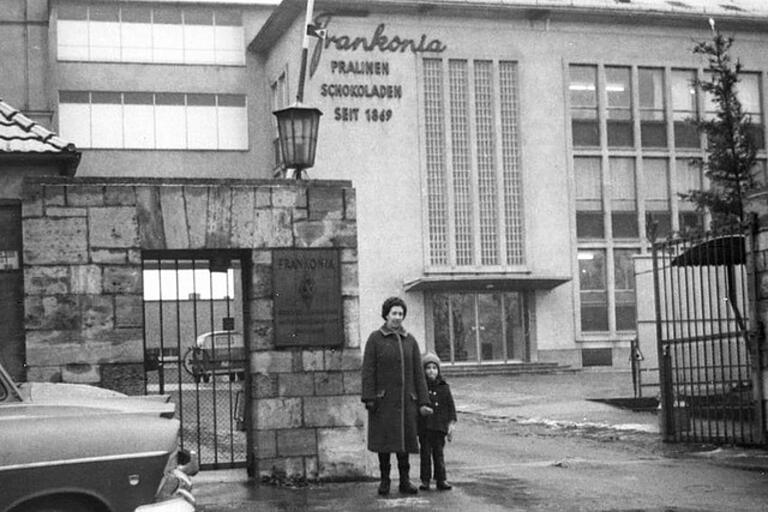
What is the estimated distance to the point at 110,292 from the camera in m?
12.0

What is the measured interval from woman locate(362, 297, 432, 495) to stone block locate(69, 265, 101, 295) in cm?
267

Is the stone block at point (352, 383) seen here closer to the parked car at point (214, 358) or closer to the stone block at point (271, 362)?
the stone block at point (271, 362)

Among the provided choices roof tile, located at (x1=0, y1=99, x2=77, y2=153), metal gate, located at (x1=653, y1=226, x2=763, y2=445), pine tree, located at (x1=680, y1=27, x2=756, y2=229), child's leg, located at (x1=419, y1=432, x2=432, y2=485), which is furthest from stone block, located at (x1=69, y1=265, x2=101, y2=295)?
pine tree, located at (x1=680, y1=27, x2=756, y2=229)

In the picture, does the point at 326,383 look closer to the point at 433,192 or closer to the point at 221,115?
the point at 433,192

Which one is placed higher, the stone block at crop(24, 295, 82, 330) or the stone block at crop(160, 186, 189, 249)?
the stone block at crop(160, 186, 189, 249)

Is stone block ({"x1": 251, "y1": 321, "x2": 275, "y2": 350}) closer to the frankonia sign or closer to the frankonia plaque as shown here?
the frankonia plaque

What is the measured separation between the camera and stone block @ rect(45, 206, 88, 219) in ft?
38.9

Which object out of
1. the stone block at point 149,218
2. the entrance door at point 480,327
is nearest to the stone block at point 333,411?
the stone block at point 149,218

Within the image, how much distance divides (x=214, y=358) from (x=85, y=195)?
6.78ft

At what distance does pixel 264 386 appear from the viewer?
40.2ft

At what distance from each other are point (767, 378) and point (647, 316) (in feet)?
28.5

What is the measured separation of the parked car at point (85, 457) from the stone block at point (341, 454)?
509 centimetres

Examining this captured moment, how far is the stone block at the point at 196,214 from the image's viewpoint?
40.1ft

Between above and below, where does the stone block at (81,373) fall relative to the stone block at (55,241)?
below
